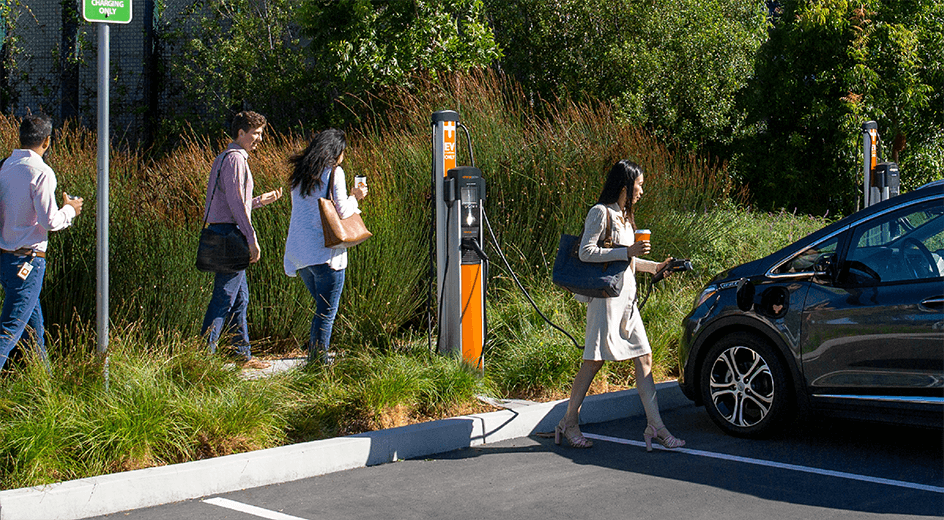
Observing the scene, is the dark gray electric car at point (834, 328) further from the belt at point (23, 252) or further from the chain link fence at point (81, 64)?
the chain link fence at point (81, 64)

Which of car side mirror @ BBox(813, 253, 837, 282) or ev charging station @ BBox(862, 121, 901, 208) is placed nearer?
car side mirror @ BBox(813, 253, 837, 282)

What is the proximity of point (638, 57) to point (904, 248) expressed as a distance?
475 inches

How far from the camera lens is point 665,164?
11.9 meters

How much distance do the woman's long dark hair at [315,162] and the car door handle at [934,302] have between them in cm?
401

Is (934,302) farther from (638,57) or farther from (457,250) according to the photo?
(638,57)

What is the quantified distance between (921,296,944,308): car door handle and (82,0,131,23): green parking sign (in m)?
4.76

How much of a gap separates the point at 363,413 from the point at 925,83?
553 inches

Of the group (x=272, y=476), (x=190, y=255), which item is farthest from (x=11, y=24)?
(x=272, y=476)

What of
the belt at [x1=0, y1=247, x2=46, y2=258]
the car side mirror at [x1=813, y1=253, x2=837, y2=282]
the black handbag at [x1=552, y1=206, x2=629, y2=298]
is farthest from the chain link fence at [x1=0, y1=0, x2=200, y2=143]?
the car side mirror at [x1=813, y1=253, x2=837, y2=282]

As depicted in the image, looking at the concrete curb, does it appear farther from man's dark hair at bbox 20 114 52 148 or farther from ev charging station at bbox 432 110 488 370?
man's dark hair at bbox 20 114 52 148

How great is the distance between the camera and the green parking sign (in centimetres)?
565

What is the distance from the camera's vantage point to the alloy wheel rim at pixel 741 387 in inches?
251

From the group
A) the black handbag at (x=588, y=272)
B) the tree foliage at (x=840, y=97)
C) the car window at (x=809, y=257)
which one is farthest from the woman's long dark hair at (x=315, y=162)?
the tree foliage at (x=840, y=97)

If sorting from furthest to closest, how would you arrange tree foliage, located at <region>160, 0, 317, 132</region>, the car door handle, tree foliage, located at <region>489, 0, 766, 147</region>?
tree foliage, located at <region>160, 0, 317, 132</region>, tree foliage, located at <region>489, 0, 766, 147</region>, the car door handle
